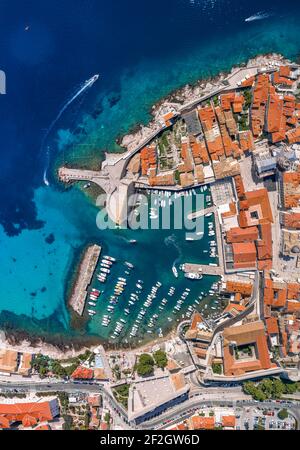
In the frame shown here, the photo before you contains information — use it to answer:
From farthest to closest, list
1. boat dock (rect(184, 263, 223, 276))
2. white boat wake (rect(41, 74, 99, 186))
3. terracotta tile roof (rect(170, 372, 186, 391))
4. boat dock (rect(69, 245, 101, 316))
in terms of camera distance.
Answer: white boat wake (rect(41, 74, 99, 186)), boat dock (rect(69, 245, 101, 316)), boat dock (rect(184, 263, 223, 276)), terracotta tile roof (rect(170, 372, 186, 391))

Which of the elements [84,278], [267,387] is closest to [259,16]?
[84,278]

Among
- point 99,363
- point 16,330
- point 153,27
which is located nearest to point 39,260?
point 16,330

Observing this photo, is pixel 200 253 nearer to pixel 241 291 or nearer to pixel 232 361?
pixel 241 291

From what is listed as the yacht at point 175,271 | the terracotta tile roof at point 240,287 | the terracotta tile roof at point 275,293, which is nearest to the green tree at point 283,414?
the terracotta tile roof at point 275,293

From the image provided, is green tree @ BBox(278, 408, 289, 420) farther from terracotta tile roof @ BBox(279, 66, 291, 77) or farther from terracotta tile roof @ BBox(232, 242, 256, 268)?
terracotta tile roof @ BBox(279, 66, 291, 77)

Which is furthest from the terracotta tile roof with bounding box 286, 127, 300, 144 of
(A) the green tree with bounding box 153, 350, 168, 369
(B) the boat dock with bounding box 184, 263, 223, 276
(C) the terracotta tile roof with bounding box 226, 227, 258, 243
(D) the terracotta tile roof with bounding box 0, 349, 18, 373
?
(D) the terracotta tile roof with bounding box 0, 349, 18, 373

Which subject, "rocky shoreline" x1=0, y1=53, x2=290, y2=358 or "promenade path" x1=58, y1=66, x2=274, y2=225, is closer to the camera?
"promenade path" x1=58, y1=66, x2=274, y2=225
